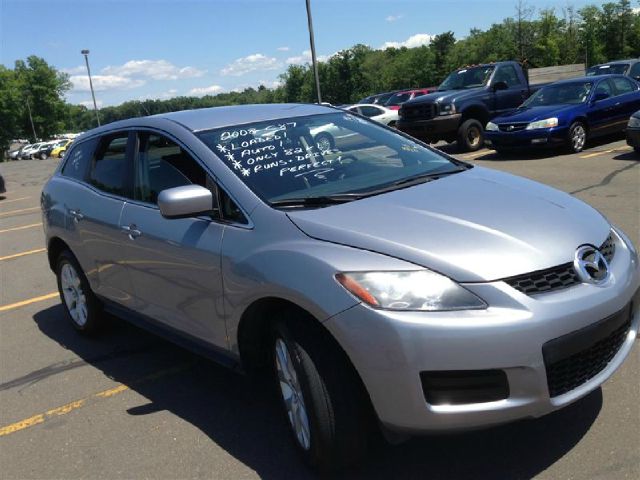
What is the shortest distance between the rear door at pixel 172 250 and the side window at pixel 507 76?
41.8 feet

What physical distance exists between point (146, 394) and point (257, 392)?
28.6 inches

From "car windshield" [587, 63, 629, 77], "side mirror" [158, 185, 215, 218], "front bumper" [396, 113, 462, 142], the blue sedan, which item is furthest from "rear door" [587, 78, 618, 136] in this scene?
"side mirror" [158, 185, 215, 218]

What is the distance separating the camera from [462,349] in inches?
88.1

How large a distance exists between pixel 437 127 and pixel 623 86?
4042mm

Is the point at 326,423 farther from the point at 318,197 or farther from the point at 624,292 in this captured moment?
the point at 624,292

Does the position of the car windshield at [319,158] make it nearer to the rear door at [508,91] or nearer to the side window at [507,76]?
the rear door at [508,91]

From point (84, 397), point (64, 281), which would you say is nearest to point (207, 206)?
point (84, 397)

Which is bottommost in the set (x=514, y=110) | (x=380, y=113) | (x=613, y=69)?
(x=514, y=110)

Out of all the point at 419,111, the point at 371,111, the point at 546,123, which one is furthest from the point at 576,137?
the point at 371,111

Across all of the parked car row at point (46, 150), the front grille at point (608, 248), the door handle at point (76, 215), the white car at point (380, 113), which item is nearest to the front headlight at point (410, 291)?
the front grille at point (608, 248)

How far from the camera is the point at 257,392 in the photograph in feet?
12.0

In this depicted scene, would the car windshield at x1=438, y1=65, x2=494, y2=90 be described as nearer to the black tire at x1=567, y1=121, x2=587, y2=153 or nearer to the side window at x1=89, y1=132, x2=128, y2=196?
the black tire at x1=567, y1=121, x2=587, y2=153

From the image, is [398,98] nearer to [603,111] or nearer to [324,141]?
[603,111]

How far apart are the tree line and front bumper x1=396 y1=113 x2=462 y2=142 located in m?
30.8
